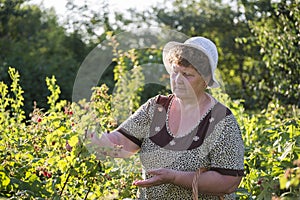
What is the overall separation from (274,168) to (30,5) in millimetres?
10002

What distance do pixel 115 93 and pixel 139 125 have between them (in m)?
3.32

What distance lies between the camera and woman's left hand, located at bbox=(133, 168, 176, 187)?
96.4 inches

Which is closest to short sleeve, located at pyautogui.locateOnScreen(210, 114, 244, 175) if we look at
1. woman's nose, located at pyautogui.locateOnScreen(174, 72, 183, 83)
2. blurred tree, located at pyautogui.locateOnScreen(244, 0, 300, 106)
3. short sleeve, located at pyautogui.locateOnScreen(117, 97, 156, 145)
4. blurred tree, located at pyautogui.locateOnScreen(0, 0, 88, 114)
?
woman's nose, located at pyautogui.locateOnScreen(174, 72, 183, 83)

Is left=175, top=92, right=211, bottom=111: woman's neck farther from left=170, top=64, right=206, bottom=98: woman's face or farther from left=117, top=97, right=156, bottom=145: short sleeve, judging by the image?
left=117, top=97, right=156, bottom=145: short sleeve

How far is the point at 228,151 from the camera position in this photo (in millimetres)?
2629

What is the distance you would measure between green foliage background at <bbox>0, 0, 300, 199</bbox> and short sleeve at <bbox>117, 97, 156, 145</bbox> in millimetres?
131

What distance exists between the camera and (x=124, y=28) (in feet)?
37.5

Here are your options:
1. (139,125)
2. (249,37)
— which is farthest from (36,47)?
Answer: (139,125)

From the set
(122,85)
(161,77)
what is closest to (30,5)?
(161,77)

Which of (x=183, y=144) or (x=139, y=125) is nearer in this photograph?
(x=183, y=144)

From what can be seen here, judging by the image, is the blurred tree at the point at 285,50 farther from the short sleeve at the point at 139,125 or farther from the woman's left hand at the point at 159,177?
the woman's left hand at the point at 159,177

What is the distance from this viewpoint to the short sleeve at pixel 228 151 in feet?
8.56

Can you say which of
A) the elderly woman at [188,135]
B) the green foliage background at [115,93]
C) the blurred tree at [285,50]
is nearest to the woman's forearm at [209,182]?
the elderly woman at [188,135]

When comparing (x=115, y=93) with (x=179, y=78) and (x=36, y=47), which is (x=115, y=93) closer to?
(x=179, y=78)
